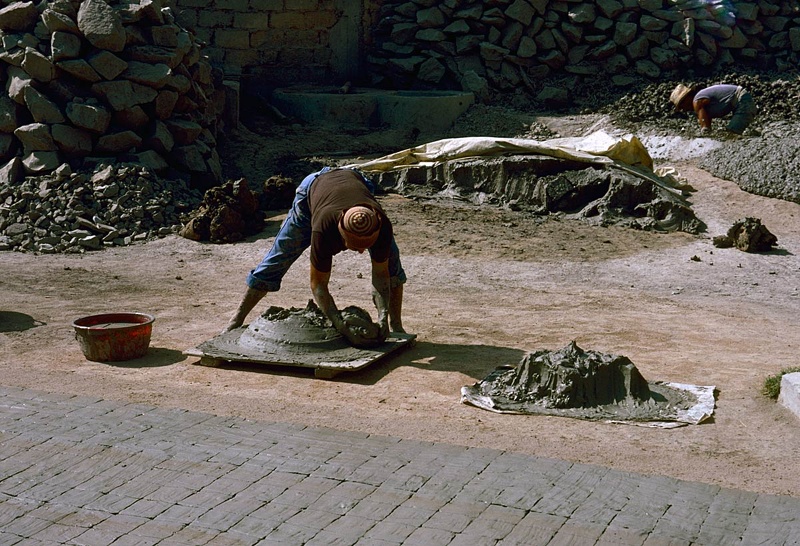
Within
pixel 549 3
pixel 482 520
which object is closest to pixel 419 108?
pixel 549 3

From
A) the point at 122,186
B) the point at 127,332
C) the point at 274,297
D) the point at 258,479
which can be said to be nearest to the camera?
the point at 258,479

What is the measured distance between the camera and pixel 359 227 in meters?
5.36

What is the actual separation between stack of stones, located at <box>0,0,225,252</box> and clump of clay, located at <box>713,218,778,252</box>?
6083 millimetres

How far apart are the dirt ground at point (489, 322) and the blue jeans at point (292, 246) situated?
63 cm

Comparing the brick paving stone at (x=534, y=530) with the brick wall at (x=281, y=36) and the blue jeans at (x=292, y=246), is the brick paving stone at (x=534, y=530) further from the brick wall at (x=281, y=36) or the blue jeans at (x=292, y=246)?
the brick wall at (x=281, y=36)

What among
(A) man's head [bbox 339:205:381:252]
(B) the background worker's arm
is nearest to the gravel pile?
(B) the background worker's arm

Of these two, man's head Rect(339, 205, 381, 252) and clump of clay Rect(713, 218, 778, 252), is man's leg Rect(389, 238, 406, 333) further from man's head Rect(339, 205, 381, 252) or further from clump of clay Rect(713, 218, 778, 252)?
clump of clay Rect(713, 218, 778, 252)

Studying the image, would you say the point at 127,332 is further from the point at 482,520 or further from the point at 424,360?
the point at 482,520

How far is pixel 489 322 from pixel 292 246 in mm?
1865

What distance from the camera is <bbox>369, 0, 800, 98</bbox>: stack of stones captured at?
15.5 metres

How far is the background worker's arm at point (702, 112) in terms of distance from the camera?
1275cm

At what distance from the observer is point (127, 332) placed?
6191 millimetres

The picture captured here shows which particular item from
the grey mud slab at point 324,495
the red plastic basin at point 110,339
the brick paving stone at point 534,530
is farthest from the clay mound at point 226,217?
the brick paving stone at point 534,530

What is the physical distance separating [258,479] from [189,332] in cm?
308
